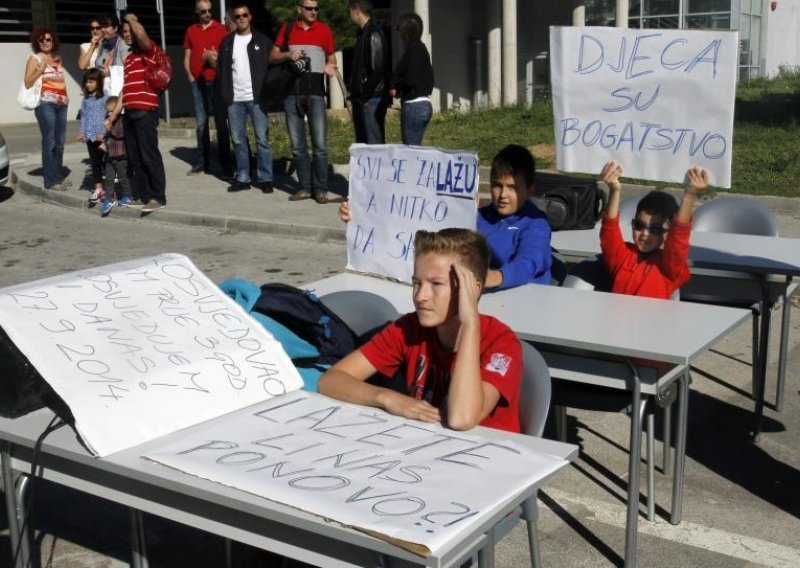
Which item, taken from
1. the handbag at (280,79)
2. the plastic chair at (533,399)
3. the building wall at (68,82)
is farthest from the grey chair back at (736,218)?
the building wall at (68,82)

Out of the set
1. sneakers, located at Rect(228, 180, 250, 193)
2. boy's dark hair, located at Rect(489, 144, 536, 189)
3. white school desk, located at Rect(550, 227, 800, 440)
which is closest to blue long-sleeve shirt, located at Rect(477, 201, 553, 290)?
boy's dark hair, located at Rect(489, 144, 536, 189)

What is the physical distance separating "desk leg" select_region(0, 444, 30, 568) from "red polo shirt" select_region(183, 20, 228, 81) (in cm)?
1040

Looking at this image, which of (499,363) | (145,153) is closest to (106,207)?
(145,153)

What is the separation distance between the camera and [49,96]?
43.3 ft

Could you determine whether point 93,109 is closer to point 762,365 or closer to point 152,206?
point 152,206

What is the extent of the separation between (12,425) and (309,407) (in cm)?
89

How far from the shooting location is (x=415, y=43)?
36.9 ft

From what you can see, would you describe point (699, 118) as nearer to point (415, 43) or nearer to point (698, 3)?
point (415, 43)

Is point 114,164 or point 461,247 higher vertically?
point 461,247

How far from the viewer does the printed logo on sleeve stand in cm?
Result: 338

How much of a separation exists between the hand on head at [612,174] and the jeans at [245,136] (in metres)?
7.44

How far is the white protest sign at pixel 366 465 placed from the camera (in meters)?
2.47

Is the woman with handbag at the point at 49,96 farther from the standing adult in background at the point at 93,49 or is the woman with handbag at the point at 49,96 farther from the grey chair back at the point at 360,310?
the grey chair back at the point at 360,310

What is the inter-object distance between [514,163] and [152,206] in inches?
309
